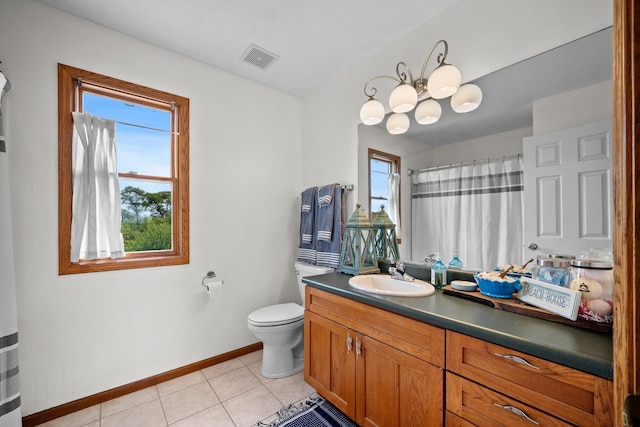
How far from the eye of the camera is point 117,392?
1784 millimetres

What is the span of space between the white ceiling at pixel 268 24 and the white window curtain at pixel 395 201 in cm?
98

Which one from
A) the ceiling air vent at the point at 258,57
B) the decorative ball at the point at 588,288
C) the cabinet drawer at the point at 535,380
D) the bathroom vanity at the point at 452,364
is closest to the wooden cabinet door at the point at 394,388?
the bathroom vanity at the point at 452,364

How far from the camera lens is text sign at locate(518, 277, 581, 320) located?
0.90 m

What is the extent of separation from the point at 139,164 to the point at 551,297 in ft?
8.19

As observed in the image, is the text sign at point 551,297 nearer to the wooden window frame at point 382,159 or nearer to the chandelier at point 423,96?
the wooden window frame at point 382,159

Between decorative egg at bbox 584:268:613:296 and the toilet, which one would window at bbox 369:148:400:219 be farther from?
decorative egg at bbox 584:268:613:296

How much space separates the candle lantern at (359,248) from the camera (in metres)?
1.79

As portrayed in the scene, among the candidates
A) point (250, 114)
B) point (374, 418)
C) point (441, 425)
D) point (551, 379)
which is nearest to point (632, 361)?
point (551, 379)

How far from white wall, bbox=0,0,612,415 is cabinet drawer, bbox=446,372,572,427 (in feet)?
4.90

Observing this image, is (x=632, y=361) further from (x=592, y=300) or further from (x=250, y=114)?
(x=250, y=114)

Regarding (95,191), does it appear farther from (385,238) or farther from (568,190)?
(568,190)

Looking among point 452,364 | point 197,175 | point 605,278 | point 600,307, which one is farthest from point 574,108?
point 197,175

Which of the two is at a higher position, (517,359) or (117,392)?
(517,359)

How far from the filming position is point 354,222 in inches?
73.5
